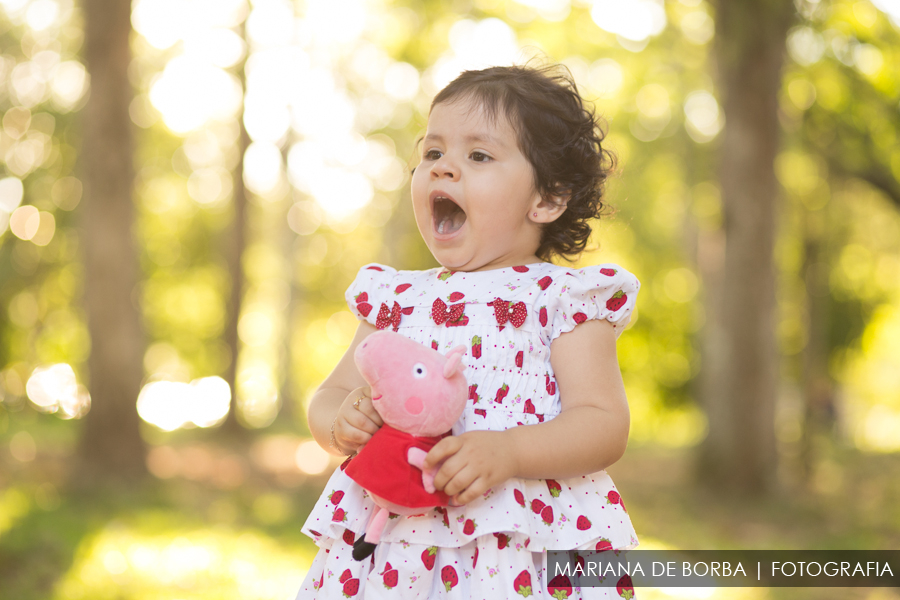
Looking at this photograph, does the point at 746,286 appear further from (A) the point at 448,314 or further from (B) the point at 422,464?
(B) the point at 422,464

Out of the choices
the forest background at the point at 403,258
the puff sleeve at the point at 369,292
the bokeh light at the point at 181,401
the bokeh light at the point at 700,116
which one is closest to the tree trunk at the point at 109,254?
the forest background at the point at 403,258

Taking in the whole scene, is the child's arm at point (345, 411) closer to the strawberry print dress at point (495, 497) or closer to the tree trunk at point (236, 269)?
the strawberry print dress at point (495, 497)

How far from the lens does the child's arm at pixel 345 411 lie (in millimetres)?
1501

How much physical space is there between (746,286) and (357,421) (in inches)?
252

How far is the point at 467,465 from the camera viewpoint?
1372 mm

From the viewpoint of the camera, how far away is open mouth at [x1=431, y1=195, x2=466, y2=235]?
5.65 ft

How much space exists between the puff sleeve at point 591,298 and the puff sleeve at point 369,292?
1.42 ft

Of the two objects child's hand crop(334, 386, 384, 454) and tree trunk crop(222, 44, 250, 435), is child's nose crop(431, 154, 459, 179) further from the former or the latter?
tree trunk crop(222, 44, 250, 435)

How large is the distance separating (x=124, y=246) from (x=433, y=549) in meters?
5.78

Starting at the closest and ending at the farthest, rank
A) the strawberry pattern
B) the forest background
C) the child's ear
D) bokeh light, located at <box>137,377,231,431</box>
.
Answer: the strawberry pattern
the child's ear
the forest background
bokeh light, located at <box>137,377,231,431</box>

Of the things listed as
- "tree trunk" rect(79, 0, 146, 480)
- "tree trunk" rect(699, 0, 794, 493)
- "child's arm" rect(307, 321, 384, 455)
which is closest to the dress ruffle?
"child's arm" rect(307, 321, 384, 455)

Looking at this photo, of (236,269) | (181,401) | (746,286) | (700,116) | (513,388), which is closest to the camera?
(513,388)

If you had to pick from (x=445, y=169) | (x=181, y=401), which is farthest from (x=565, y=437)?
(x=181, y=401)

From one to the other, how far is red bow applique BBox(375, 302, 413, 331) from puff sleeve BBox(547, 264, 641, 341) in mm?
351
